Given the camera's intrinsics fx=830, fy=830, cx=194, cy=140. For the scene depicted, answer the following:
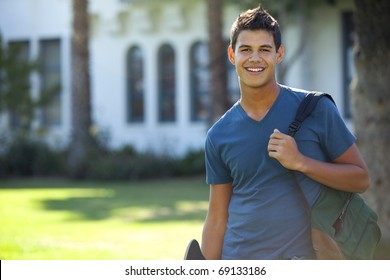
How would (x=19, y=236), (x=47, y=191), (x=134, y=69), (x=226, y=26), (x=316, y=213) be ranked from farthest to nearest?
(x=134, y=69), (x=226, y=26), (x=47, y=191), (x=19, y=236), (x=316, y=213)

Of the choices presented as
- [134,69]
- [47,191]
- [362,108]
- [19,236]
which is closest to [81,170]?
[47,191]

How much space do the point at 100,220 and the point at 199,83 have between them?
12.8 m

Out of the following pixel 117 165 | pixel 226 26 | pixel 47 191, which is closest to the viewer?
pixel 47 191

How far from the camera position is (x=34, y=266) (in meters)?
4.11

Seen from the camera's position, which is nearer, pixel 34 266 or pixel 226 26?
pixel 34 266

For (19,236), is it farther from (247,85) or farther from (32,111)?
(32,111)

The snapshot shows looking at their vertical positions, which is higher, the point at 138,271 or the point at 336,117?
the point at 336,117

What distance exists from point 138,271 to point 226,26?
21.0 metres

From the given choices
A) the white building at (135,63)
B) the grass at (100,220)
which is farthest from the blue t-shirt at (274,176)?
the white building at (135,63)

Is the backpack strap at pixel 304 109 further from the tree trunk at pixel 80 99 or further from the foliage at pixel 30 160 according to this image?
the foliage at pixel 30 160

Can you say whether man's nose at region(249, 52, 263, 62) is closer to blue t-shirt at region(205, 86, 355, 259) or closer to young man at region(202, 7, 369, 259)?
young man at region(202, 7, 369, 259)

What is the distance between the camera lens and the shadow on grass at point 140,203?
13812 mm

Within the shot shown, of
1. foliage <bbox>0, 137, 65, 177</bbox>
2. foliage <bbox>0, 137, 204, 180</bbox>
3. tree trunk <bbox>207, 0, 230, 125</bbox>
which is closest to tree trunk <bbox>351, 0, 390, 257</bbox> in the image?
tree trunk <bbox>207, 0, 230, 125</bbox>

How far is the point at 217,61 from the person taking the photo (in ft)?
65.1
